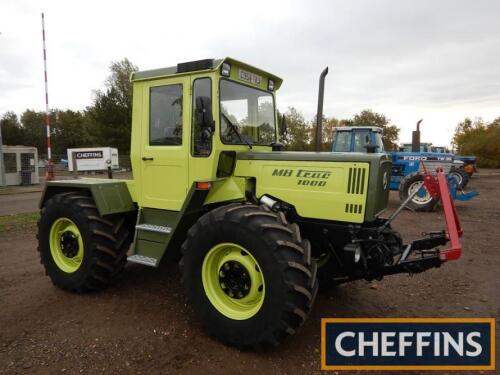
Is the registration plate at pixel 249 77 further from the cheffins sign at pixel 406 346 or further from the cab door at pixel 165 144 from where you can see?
the cheffins sign at pixel 406 346

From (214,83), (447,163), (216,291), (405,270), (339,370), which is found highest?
(214,83)

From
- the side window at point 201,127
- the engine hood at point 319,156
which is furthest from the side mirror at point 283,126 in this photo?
the side window at point 201,127

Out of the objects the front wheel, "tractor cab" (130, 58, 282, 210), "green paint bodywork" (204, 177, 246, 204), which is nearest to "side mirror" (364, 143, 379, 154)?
"tractor cab" (130, 58, 282, 210)

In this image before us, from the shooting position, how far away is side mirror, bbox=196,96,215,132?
3658 mm

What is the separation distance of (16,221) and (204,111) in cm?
787

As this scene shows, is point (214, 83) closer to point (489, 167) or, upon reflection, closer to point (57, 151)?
point (489, 167)

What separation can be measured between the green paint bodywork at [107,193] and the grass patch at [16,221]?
15.1ft

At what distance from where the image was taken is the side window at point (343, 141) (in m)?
13.4

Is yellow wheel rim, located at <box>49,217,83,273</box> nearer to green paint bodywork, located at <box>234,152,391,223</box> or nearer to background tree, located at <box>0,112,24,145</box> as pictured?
green paint bodywork, located at <box>234,152,391,223</box>

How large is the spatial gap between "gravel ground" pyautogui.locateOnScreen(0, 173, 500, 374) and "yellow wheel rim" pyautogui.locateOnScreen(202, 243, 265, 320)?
14.5 inches

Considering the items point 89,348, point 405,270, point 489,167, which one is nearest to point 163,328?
point 89,348

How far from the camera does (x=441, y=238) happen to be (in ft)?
12.8

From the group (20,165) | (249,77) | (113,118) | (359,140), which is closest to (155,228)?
(249,77)

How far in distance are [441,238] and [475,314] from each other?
3.94ft
